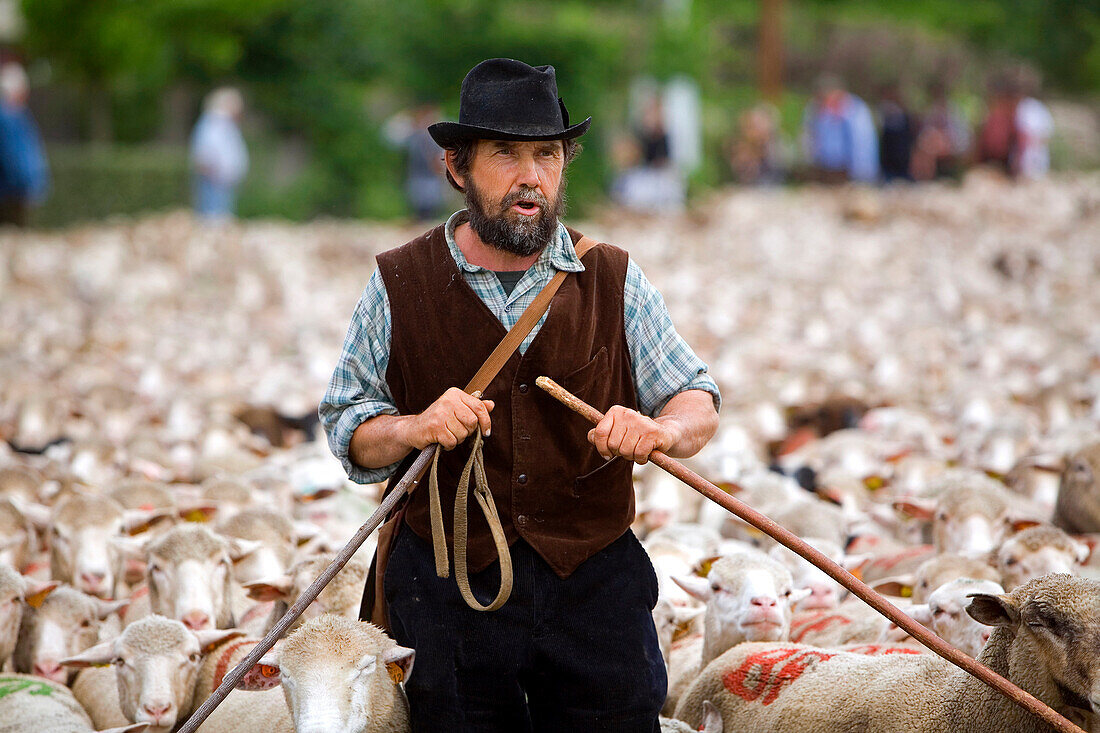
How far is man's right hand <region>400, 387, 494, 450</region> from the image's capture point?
10.8 feet

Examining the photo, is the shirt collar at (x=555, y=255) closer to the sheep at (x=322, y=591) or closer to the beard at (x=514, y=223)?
the beard at (x=514, y=223)

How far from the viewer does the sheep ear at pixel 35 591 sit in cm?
500

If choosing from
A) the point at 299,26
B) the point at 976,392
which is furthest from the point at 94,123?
the point at 976,392

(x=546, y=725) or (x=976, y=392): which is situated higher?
(x=546, y=725)

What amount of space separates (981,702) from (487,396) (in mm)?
1540

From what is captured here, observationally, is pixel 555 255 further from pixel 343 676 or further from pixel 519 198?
pixel 343 676

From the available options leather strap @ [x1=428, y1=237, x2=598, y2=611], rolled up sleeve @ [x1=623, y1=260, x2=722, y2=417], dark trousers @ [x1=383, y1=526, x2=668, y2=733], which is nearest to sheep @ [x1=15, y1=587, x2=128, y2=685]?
dark trousers @ [x1=383, y1=526, x2=668, y2=733]

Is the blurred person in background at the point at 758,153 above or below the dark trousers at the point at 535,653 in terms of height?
below

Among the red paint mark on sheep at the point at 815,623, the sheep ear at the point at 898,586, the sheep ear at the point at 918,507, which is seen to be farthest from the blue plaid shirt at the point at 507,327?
the sheep ear at the point at 918,507

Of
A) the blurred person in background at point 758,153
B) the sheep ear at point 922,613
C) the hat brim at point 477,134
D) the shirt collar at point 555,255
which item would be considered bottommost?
the blurred person in background at point 758,153

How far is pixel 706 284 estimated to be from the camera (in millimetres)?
14859

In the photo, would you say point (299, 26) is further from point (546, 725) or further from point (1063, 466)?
point (546, 725)

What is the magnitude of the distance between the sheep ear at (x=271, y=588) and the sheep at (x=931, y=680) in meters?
1.42

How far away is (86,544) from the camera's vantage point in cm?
573
